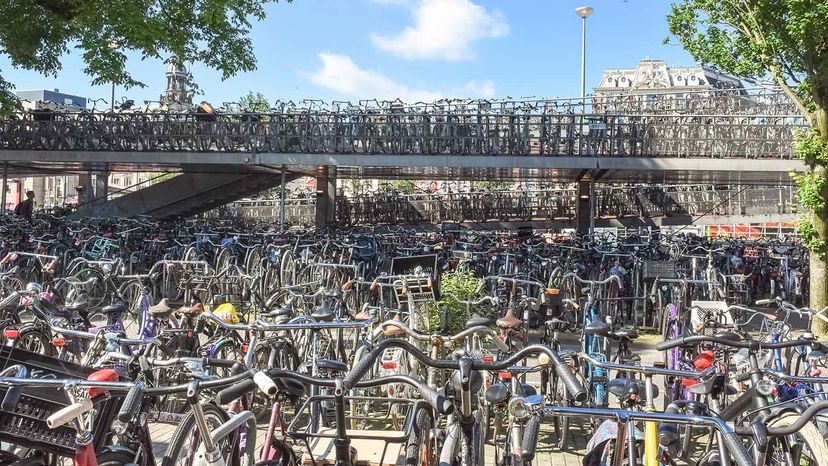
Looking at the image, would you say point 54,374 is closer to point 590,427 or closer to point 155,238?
point 590,427

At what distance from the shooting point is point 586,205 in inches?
803

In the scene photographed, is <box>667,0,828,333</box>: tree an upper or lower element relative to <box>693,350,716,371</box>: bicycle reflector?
upper

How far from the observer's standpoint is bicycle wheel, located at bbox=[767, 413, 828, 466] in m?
2.60

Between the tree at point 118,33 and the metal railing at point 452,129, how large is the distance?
294 cm

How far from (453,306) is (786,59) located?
5.70 meters

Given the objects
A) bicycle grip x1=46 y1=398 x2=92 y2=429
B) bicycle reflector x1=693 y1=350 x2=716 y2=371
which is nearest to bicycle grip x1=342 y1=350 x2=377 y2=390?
bicycle grip x1=46 y1=398 x2=92 y2=429

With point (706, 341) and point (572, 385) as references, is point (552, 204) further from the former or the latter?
point (572, 385)

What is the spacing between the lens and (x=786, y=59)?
873cm

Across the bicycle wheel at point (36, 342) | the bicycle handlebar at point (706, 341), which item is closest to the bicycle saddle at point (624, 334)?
the bicycle handlebar at point (706, 341)

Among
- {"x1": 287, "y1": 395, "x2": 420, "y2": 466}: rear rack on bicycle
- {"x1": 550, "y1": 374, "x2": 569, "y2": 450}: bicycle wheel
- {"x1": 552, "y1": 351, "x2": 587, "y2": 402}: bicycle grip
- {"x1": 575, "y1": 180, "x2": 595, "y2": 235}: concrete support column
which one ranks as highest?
{"x1": 575, "y1": 180, "x2": 595, "y2": 235}: concrete support column

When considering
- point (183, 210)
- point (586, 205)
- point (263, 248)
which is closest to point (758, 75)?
point (263, 248)

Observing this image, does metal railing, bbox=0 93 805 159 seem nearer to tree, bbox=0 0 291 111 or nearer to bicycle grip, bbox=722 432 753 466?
tree, bbox=0 0 291 111

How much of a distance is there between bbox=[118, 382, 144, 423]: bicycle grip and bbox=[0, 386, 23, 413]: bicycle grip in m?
0.33

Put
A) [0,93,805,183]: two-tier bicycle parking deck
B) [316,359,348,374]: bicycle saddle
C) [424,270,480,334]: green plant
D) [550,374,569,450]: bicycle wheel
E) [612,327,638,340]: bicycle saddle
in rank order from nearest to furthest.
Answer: [316,359,348,374]: bicycle saddle
[612,327,638,340]: bicycle saddle
[550,374,569,450]: bicycle wheel
[424,270,480,334]: green plant
[0,93,805,183]: two-tier bicycle parking deck
